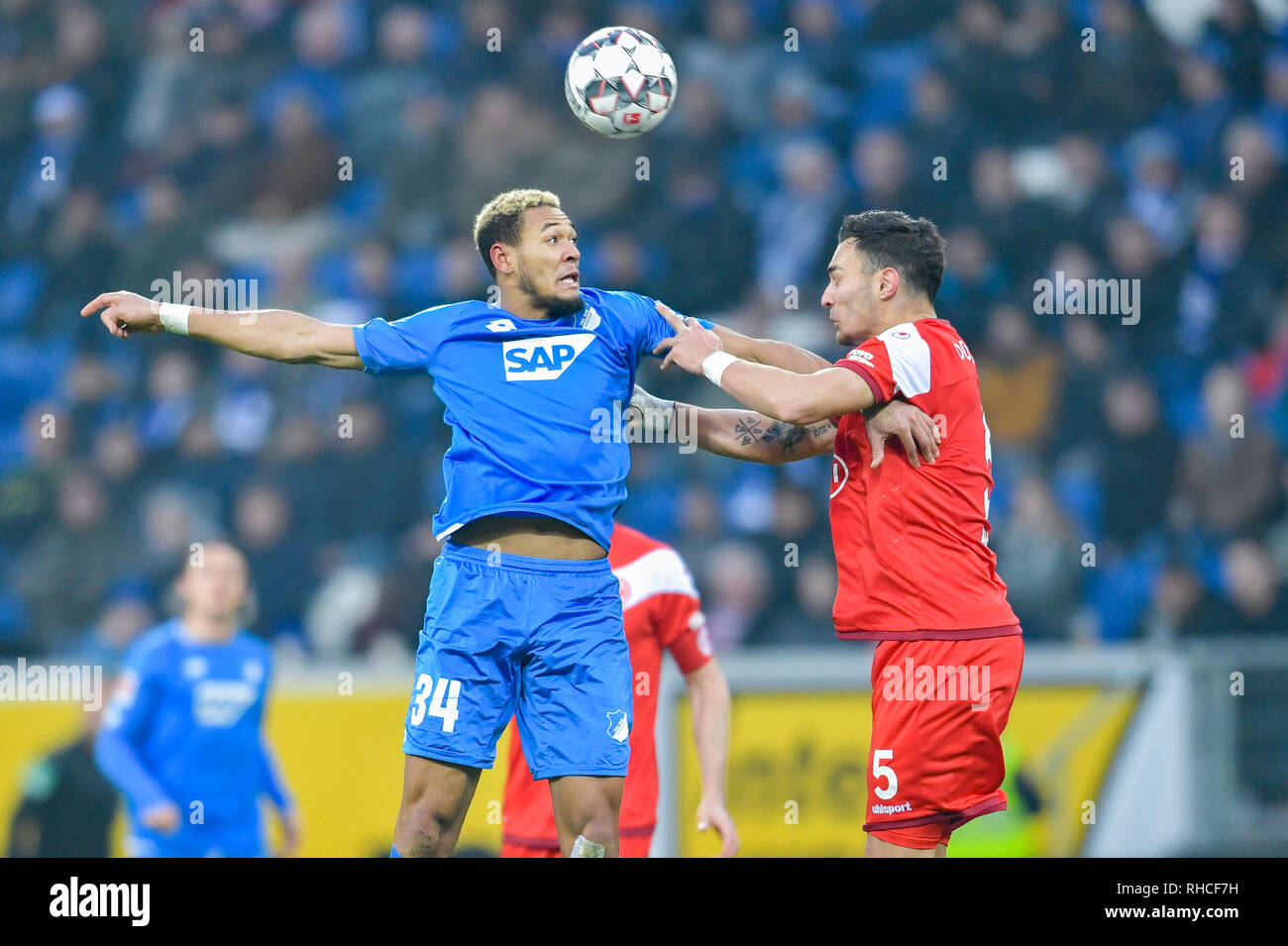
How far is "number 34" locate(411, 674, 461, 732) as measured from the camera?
5.34 meters

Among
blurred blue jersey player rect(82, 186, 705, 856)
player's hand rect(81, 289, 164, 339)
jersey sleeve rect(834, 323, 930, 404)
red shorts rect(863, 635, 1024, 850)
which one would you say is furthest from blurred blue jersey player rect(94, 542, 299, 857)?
jersey sleeve rect(834, 323, 930, 404)

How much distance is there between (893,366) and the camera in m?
5.41

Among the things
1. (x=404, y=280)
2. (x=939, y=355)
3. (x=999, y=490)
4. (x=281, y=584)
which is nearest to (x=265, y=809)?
(x=281, y=584)

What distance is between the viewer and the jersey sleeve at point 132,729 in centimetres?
795

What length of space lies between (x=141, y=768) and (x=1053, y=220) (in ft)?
23.2

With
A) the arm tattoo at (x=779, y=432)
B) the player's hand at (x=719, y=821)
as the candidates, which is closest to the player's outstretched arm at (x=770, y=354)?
the arm tattoo at (x=779, y=432)

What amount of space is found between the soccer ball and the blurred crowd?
4291 mm

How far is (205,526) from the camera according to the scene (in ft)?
35.3

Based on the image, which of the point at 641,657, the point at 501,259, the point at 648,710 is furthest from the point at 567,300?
the point at 648,710

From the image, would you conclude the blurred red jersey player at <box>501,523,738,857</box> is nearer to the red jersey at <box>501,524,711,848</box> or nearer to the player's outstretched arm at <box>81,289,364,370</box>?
the red jersey at <box>501,524,711,848</box>

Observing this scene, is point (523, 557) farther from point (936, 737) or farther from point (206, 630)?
point (206, 630)

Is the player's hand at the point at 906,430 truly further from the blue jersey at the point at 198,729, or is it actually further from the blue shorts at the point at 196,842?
the blue shorts at the point at 196,842

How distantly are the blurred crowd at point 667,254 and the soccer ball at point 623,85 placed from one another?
4.29 m
